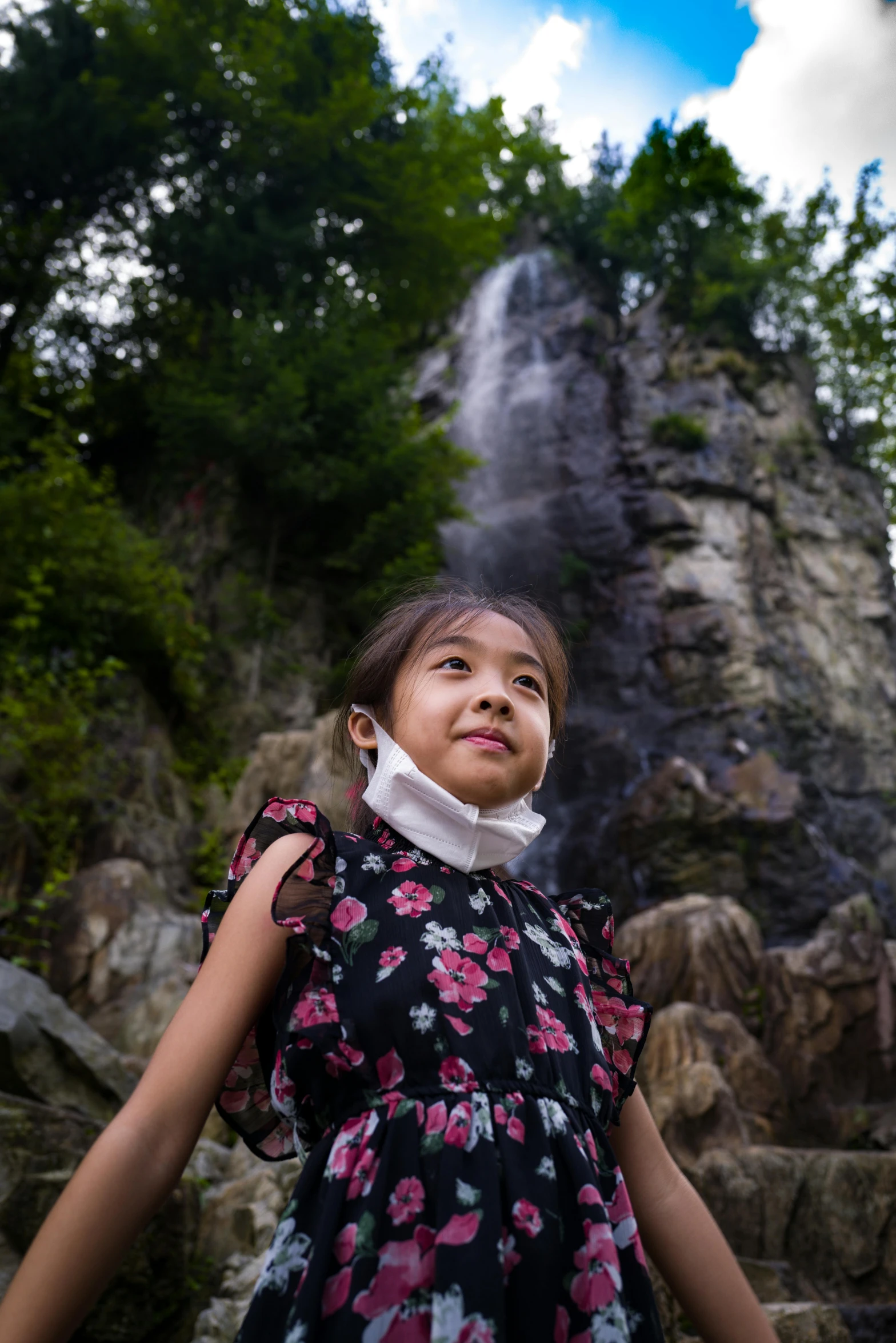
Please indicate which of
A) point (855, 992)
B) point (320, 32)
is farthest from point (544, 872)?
point (320, 32)

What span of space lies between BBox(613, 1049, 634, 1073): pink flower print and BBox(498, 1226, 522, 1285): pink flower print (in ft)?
1.26

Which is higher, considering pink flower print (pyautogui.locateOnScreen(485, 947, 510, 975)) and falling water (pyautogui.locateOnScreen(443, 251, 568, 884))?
falling water (pyautogui.locateOnScreen(443, 251, 568, 884))

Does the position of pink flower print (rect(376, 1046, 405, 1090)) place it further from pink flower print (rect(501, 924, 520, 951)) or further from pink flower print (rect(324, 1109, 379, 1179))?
pink flower print (rect(501, 924, 520, 951))

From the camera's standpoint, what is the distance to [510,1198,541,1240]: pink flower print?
3.28ft

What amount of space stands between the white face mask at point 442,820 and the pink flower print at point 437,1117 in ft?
1.11

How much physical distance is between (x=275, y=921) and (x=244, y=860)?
16 cm

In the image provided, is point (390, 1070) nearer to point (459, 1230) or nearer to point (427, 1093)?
point (427, 1093)

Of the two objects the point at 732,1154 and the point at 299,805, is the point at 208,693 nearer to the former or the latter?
the point at 732,1154

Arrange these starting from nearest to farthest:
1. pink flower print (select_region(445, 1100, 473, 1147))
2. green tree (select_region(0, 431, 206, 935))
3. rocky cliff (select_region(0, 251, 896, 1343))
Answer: pink flower print (select_region(445, 1100, 473, 1147))
rocky cliff (select_region(0, 251, 896, 1343))
green tree (select_region(0, 431, 206, 935))

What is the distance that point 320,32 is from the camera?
31.6ft

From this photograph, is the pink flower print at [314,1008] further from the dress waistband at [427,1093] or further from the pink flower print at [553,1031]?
the pink flower print at [553,1031]

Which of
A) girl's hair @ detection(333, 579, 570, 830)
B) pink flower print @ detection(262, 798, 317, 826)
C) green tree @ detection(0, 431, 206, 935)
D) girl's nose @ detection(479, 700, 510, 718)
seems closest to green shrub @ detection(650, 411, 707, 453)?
green tree @ detection(0, 431, 206, 935)

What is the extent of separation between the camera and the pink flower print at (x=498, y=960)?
1.21m

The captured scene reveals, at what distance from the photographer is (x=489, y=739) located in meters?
1.34
